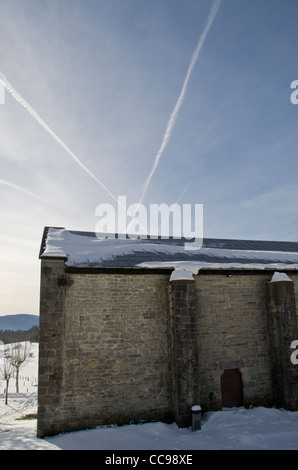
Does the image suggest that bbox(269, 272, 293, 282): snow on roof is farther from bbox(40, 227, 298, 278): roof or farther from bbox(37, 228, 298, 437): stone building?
bbox(40, 227, 298, 278): roof

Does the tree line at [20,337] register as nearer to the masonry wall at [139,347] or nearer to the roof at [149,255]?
the roof at [149,255]

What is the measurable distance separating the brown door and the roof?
3544mm

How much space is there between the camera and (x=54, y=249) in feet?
30.2

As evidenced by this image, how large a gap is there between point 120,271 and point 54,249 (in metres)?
2.15

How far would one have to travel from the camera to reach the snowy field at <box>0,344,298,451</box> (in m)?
7.20

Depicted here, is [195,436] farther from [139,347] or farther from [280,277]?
[280,277]

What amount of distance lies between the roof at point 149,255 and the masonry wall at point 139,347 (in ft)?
1.33

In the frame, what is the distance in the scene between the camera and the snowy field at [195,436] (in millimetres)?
7199

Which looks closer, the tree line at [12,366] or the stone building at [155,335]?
the stone building at [155,335]

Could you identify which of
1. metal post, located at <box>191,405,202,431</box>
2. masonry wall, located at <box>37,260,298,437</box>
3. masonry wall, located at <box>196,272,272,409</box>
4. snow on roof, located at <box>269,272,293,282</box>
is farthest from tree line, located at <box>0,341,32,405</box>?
snow on roof, located at <box>269,272,293,282</box>

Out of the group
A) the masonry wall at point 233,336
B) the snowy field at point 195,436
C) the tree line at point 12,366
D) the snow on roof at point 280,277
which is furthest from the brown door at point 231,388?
the tree line at point 12,366

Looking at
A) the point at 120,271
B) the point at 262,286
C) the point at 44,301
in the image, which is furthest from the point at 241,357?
the point at 44,301
